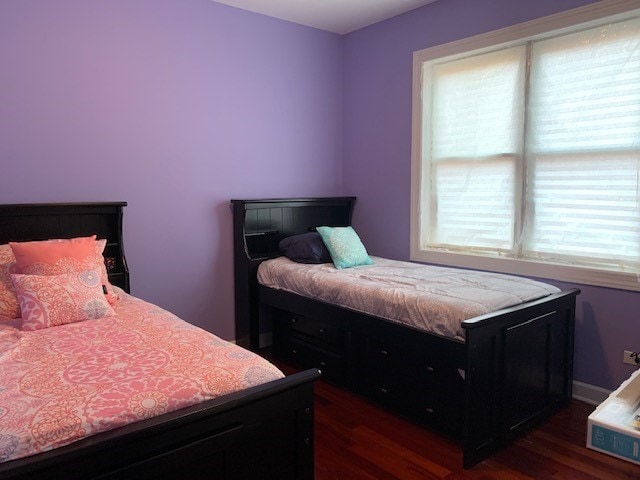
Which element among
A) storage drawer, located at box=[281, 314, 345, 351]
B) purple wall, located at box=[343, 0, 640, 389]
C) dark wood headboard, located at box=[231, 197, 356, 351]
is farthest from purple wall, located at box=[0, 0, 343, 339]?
storage drawer, located at box=[281, 314, 345, 351]

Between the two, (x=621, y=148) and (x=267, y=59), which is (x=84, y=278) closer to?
(x=267, y=59)

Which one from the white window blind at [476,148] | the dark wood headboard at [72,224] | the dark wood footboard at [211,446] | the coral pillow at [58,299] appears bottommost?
the dark wood footboard at [211,446]

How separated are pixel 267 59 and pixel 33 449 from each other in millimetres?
3242

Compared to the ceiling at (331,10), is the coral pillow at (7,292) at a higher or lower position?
lower

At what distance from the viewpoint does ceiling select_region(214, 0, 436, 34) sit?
3.50 meters

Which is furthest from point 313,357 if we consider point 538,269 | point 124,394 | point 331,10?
point 331,10

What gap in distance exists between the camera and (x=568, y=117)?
2898 mm

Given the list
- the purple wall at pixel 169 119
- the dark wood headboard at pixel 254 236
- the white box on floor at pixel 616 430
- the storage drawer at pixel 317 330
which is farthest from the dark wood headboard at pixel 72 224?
the white box on floor at pixel 616 430

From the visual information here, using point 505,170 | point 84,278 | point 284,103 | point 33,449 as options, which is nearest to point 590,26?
point 505,170

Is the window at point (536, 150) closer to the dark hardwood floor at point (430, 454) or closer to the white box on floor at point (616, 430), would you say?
the dark hardwood floor at point (430, 454)

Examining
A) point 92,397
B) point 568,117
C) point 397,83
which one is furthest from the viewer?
point 397,83

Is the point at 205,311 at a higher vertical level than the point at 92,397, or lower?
lower

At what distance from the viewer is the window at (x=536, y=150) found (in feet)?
8.83

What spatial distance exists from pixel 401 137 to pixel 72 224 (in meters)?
2.45
